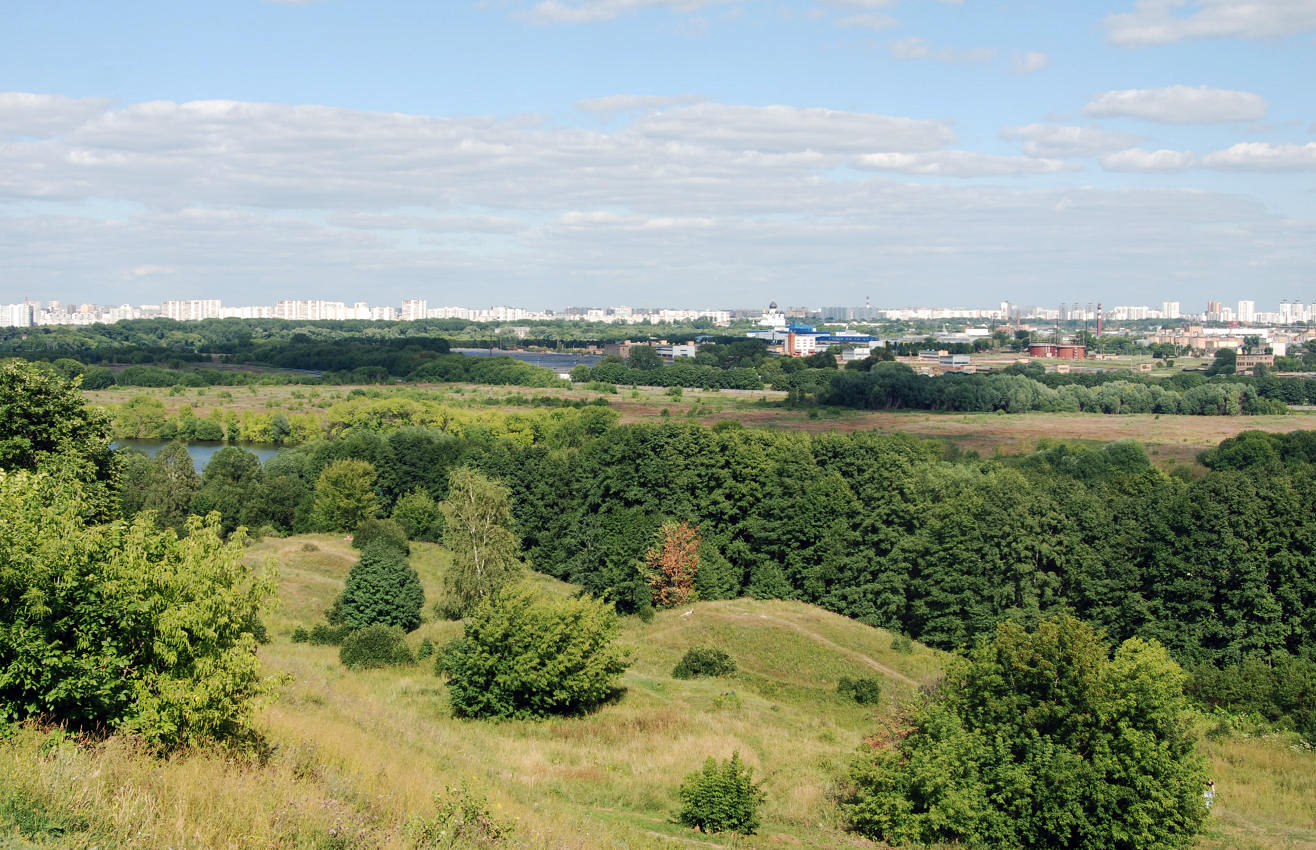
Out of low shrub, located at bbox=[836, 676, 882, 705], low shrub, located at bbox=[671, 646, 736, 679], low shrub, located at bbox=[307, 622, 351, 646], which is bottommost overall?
low shrub, located at bbox=[836, 676, 882, 705]

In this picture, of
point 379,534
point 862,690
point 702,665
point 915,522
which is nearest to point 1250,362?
point 915,522

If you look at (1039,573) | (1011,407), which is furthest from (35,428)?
(1011,407)

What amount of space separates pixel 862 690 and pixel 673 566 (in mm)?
13670

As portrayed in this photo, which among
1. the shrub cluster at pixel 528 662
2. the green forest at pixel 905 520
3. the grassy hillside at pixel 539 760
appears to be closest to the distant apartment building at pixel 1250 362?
the green forest at pixel 905 520

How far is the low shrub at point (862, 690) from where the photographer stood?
29.7 metres

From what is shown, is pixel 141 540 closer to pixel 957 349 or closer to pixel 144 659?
pixel 144 659

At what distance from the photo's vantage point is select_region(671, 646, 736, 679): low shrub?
31.0 meters

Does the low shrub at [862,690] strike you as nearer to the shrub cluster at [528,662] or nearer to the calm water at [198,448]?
the shrub cluster at [528,662]

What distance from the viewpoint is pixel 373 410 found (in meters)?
82.5

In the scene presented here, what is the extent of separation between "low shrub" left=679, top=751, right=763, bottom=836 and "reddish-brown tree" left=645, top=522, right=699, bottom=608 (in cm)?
2475

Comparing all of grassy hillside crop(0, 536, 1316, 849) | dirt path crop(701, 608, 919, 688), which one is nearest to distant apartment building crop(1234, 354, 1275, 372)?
grassy hillside crop(0, 536, 1316, 849)

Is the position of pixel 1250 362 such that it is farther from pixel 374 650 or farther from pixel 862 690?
pixel 374 650

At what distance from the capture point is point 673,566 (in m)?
42.5

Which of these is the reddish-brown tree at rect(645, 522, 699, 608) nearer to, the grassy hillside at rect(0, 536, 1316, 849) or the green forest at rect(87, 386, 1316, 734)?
the green forest at rect(87, 386, 1316, 734)
